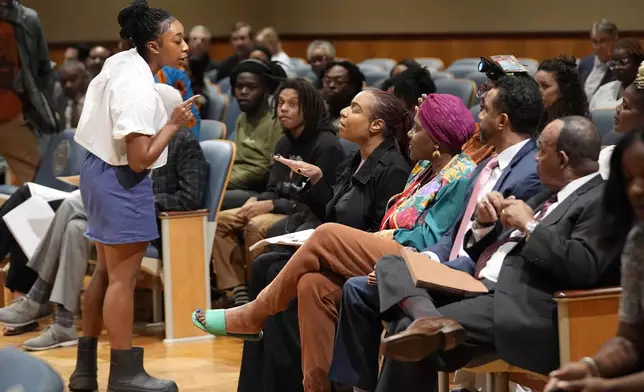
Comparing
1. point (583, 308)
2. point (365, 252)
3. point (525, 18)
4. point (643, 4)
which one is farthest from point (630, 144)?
point (525, 18)

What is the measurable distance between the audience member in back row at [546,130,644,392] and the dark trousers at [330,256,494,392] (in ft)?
2.12

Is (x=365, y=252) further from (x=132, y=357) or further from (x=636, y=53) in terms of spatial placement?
(x=636, y=53)

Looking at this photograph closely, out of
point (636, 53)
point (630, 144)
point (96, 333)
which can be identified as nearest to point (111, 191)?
point (96, 333)

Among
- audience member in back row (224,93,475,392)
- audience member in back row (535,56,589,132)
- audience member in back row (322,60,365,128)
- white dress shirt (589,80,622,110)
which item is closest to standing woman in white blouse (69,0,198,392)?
audience member in back row (224,93,475,392)

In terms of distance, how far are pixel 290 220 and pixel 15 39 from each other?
11.8ft

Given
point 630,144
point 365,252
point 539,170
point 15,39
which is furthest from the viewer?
point 15,39

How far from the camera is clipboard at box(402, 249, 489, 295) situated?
10.7 feet

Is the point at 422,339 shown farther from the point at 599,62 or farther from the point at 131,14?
the point at 599,62

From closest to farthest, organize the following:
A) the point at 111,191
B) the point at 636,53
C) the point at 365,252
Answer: the point at 365,252
the point at 111,191
the point at 636,53

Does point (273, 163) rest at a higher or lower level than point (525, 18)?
lower

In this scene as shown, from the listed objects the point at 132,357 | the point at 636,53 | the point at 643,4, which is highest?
the point at 643,4

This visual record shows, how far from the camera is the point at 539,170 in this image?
3275mm

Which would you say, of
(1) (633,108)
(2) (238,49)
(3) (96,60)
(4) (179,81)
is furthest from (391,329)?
(2) (238,49)

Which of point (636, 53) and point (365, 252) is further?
point (636, 53)
